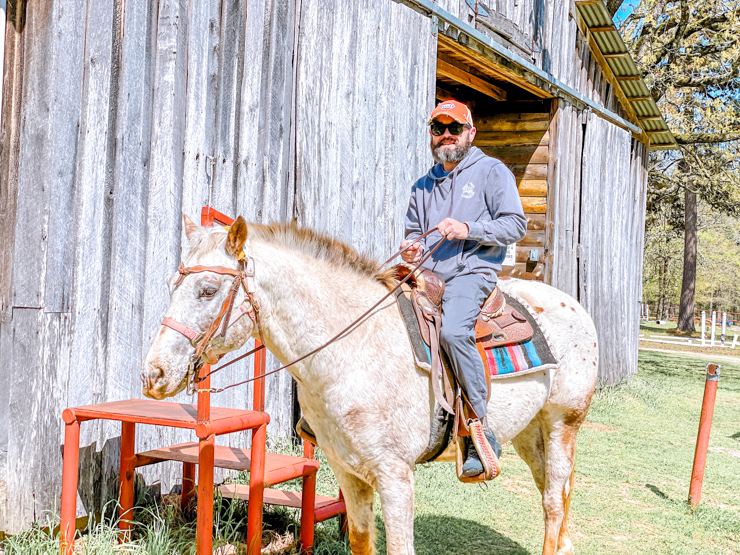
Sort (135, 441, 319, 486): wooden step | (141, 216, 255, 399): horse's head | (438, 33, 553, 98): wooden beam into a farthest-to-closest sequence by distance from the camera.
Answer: (438, 33, 553, 98): wooden beam, (135, 441, 319, 486): wooden step, (141, 216, 255, 399): horse's head

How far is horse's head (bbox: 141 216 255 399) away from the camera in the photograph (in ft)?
8.82

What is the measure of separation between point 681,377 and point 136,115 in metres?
14.1

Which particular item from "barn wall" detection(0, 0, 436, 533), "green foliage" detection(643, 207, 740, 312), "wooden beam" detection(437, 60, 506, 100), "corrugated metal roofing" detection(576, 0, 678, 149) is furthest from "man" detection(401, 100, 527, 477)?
"green foliage" detection(643, 207, 740, 312)

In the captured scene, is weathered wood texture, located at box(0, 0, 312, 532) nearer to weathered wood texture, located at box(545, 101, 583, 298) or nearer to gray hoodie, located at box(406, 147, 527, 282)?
gray hoodie, located at box(406, 147, 527, 282)

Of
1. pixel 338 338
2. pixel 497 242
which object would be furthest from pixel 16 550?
pixel 497 242

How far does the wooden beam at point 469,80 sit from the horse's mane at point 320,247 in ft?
20.6

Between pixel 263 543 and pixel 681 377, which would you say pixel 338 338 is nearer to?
pixel 263 543

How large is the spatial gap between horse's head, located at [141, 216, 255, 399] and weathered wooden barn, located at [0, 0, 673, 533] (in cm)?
172

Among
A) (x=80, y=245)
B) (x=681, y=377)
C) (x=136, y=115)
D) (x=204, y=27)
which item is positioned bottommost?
(x=681, y=377)

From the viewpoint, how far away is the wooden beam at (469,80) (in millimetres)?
9641

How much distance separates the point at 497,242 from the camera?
355 cm

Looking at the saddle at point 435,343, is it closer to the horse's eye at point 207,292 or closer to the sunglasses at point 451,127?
the sunglasses at point 451,127

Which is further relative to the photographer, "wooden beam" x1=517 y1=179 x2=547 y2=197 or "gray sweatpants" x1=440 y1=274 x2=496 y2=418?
"wooden beam" x1=517 y1=179 x2=547 y2=197

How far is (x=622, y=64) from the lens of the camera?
1233 centimetres
